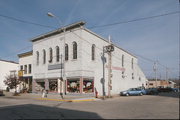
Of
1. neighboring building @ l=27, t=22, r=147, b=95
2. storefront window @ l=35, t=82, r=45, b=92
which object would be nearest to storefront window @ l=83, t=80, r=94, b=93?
neighboring building @ l=27, t=22, r=147, b=95

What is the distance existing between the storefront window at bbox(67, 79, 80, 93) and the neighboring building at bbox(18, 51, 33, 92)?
38.4 ft

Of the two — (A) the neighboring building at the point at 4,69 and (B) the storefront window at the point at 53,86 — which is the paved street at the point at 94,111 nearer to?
(B) the storefront window at the point at 53,86

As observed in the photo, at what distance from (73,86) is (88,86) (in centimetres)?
223

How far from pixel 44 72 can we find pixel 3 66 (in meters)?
20.8

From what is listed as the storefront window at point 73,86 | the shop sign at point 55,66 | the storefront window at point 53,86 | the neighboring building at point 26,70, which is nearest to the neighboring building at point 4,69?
the neighboring building at point 26,70

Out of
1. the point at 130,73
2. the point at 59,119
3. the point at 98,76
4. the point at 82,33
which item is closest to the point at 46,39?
the point at 82,33

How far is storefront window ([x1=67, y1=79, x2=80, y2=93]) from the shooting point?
27200 mm

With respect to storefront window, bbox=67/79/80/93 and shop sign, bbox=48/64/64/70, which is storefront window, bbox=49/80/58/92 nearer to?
shop sign, bbox=48/64/64/70

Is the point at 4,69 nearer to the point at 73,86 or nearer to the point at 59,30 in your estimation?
the point at 59,30

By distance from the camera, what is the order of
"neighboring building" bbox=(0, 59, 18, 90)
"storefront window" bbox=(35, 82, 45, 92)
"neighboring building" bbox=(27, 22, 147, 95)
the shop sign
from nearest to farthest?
"neighboring building" bbox=(27, 22, 147, 95) < the shop sign < "storefront window" bbox=(35, 82, 45, 92) < "neighboring building" bbox=(0, 59, 18, 90)

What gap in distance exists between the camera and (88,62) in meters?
28.2

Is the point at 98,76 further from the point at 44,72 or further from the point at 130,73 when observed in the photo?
the point at 130,73

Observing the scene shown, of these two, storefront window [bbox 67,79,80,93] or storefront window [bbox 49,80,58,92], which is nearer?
storefront window [bbox 67,79,80,93]

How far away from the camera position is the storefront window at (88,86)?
27.5m
